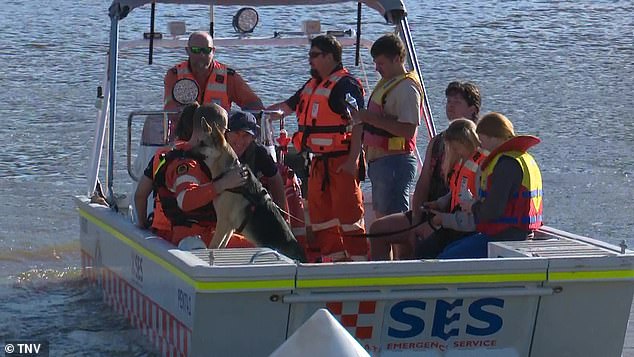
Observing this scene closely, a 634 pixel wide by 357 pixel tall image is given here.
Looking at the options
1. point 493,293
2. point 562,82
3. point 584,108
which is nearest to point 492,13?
point 562,82

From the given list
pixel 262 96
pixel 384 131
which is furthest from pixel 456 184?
pixel 262 96

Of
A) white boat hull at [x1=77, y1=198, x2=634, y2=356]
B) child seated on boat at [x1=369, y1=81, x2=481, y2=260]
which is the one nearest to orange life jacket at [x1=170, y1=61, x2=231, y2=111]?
child seated on boat at [x1=369, y1=81, x2=481, y2=260]

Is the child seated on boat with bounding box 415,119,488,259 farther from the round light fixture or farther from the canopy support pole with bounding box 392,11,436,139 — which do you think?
the round light fixture

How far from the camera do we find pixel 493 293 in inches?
210

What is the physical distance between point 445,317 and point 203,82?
2577 millimetres

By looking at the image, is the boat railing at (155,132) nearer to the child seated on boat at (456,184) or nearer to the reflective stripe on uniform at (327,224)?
the reflective stripe on uniform at (327,224)

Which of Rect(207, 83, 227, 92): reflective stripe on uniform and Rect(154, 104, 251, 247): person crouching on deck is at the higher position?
Rect(207, 83, 227, 92): reflective stripe on uniform

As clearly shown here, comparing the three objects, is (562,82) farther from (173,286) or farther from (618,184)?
(173,286)

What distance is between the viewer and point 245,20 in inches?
321

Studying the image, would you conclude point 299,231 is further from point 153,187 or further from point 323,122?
point 153,187

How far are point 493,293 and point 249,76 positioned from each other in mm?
9363

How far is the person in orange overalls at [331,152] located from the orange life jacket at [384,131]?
0.07 meters

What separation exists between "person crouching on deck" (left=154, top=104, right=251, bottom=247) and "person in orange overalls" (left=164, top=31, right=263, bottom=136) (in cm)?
142

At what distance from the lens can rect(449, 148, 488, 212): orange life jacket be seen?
19.4 ft
